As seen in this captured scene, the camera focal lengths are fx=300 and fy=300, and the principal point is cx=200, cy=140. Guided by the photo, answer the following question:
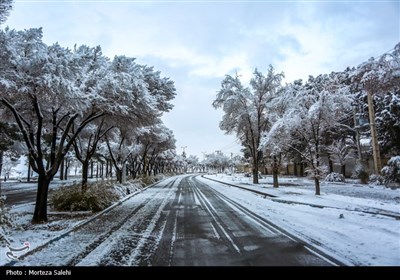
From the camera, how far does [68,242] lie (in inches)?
302

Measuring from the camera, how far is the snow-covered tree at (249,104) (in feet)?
104

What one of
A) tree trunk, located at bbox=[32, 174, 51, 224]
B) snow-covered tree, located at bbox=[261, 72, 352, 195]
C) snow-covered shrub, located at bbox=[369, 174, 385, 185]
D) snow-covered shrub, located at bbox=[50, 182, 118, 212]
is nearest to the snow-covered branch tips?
tree trunk, located at bbox=[32, 174, 51, 224]

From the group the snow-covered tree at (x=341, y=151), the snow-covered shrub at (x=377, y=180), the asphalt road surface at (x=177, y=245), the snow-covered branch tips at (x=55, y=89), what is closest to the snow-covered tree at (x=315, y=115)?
the snow-covered shrub at (x=377, y=180)

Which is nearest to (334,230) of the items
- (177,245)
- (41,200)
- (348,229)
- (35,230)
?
(348,229)

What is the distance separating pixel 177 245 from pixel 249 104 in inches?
1104

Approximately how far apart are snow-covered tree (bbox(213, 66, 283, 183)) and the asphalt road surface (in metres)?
22.5

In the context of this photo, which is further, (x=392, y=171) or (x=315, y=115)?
(x=392, y=171)

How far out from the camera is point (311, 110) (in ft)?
62.6

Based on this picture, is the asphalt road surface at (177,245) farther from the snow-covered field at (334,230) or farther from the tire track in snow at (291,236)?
the snow-covered field at (334,230)

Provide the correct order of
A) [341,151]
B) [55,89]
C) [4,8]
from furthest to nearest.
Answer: [341,151]
[55,89]
[4,8]

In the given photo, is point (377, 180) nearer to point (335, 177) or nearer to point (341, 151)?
point (335, 177)

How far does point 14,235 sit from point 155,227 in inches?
155

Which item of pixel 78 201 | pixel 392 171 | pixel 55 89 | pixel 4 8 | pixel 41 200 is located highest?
pixel 4 8

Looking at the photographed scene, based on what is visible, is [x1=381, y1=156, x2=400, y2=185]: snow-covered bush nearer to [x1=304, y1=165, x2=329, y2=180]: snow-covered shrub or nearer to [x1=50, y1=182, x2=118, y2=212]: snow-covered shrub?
[x1=304, y1=165, x2=329, y2=180]: snow-covered shrub
